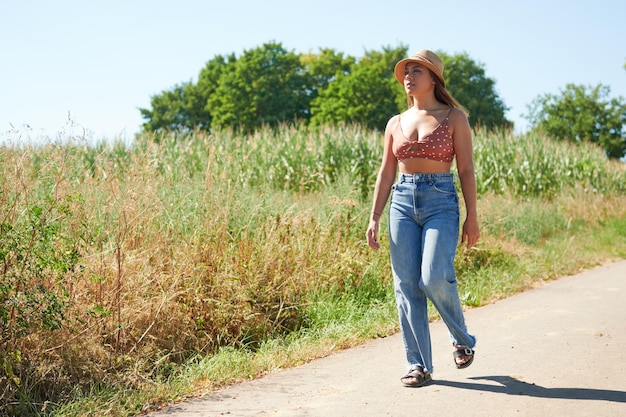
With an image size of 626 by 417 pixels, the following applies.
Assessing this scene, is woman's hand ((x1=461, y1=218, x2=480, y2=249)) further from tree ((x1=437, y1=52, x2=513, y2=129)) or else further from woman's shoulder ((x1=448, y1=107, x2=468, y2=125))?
tree ((x1=437, y1=52, x2=513, y2=129))

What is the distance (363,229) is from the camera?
10.0m

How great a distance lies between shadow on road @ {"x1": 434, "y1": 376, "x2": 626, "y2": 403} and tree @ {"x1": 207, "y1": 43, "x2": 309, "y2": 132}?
179ft

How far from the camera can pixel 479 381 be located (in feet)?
17.4

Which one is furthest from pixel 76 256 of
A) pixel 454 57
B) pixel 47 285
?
pixel 454 57

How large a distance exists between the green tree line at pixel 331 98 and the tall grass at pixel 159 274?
45.9m

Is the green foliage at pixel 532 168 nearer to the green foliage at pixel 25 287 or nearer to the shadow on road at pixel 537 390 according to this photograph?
the shadow on road at pixel 537 390

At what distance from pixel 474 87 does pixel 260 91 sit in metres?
18.8

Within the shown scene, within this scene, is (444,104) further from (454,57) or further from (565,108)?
(454,57)

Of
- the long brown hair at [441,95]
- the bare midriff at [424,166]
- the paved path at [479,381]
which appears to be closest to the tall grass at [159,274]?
the paved path at [479,381]

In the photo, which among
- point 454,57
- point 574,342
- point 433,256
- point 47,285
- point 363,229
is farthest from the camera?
point 454,57

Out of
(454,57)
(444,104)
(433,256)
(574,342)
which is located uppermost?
(454,57)

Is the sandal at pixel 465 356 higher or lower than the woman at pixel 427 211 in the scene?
lower

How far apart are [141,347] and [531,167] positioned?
17077 millimetres

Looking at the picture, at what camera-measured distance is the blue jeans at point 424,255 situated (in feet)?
16.1
